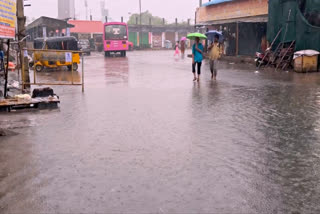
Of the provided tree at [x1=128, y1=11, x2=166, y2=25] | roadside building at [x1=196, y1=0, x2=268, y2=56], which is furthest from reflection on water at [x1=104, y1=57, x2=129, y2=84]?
tree at [x1=128, y1=11, x2=166, y2=25]

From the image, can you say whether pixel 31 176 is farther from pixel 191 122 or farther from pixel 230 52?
pixel 230 52

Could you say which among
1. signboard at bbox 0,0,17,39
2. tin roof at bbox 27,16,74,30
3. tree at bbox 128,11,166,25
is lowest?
signboard at bbox 0,0,17,39

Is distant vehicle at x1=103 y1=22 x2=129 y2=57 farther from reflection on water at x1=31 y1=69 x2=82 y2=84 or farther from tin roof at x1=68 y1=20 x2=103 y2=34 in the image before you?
tin roof at x1=68 y1=20 x2=103 y2=34

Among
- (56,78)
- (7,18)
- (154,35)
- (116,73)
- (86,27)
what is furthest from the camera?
(154,35)

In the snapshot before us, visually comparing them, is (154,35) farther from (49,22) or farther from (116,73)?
(116,73)

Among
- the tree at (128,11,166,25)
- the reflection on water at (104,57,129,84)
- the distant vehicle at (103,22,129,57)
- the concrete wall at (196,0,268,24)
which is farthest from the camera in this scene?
the tree at (128,11,166,25)

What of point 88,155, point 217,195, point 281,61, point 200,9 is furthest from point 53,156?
point 200,9

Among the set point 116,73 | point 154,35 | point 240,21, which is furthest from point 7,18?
point 154,35

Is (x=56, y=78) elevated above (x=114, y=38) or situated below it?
below

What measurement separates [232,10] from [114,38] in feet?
50.9

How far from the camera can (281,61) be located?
20.1m

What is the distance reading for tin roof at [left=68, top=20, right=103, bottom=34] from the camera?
210ft

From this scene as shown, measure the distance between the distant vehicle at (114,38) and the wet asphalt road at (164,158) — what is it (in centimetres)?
3166

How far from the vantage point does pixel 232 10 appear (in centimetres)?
2944
